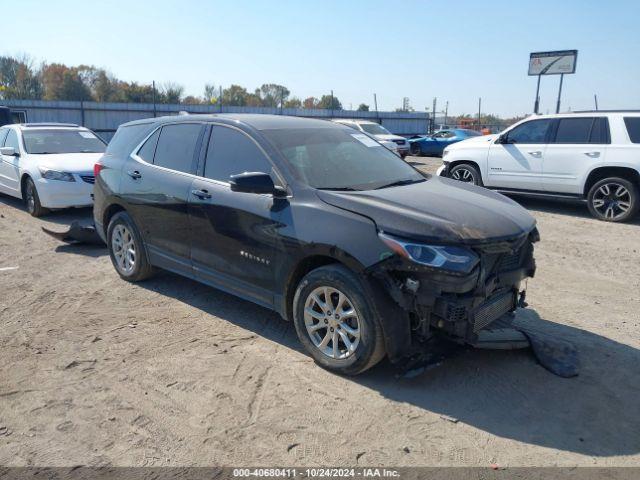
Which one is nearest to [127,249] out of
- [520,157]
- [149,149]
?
[149,149]

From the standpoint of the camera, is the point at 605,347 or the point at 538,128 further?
the point at 538,128

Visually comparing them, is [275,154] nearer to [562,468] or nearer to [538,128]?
[562,468]

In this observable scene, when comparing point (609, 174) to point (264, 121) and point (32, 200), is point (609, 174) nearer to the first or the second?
point (264, 121)

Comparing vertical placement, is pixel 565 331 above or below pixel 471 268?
below

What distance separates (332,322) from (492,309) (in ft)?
3.65

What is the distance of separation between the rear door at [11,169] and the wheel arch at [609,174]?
10458mm

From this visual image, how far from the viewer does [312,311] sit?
3.88m

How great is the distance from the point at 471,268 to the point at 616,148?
7.42 metres

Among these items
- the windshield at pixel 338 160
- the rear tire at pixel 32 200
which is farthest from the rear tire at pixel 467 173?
the rear tire at pixel 32 200

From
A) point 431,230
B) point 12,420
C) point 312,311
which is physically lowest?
point 12,420

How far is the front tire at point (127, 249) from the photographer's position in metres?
5.53

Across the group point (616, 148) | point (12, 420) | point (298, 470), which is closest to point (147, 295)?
point (12, 420)

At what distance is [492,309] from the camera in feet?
11.9

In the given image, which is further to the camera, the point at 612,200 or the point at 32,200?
the point at 32,200
